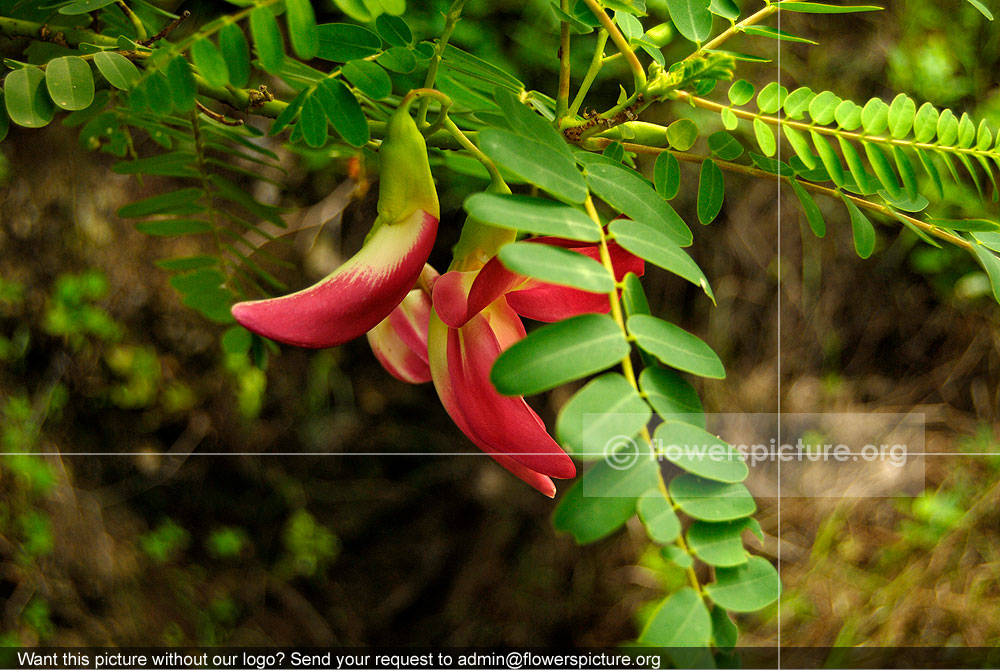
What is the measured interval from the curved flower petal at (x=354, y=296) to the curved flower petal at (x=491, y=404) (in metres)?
0.02

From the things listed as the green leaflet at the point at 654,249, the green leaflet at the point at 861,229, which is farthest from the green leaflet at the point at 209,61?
the green leaflet at the point at 861,229

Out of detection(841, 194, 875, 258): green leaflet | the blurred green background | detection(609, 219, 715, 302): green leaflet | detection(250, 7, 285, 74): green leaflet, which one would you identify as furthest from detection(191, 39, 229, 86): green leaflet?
the blurred green background

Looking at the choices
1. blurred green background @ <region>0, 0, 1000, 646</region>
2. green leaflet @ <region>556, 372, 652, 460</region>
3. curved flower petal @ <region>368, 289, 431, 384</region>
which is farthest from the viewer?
blurred green background @ <region>0, 0, 1000, 646</region>

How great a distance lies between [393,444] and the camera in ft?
2.05

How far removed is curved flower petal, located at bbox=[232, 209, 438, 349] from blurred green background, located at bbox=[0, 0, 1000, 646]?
339 millimetres

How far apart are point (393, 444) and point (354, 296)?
1.48ft

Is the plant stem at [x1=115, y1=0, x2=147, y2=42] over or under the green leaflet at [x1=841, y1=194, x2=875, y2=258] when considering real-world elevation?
over

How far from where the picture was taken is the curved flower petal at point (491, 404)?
7.8 inches

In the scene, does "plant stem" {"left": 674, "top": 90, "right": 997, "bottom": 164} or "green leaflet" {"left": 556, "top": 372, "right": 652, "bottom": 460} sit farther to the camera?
"plant stem" {"left": 674, "top": 90, "right": 997, "bottom": 164}

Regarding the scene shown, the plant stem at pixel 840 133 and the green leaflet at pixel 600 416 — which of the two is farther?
the plant stem at pixel 840 133

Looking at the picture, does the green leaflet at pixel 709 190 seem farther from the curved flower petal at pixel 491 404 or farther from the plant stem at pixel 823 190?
the curved flower petal at pixel 491 404

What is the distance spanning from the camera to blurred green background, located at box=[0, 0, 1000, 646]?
53 centimetres

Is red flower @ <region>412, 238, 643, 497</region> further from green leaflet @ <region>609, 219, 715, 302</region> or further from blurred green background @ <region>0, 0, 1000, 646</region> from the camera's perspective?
blurred green background @ <region>0, 0, 1000, 646</region>

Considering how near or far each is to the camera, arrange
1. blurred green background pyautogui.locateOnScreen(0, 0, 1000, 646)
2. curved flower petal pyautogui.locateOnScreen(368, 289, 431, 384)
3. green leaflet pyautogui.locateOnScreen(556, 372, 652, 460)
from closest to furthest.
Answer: green leaflet pyautogui.locateOnScreen(556, 372, 652, 460) < curved flower petal pyautogui.locateOnScreen(368, 289, 431, 384) < blurred green background pyautogui.locateOnScreen(0, 0, 1000, 646)
